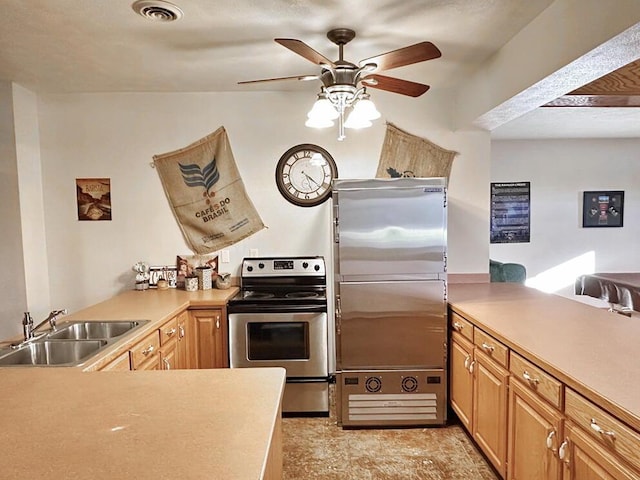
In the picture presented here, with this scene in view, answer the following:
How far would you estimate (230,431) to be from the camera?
1072 mm

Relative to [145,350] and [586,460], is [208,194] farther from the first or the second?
[586,460]

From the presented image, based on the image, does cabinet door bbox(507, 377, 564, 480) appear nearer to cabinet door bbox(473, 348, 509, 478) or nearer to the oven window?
cabinet door bbox(473, 348, 509, 478)

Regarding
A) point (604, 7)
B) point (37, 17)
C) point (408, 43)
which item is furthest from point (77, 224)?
point (604, 7)

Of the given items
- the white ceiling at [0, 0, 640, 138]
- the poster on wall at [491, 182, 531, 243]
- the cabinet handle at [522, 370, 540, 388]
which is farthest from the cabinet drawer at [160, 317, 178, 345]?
the poster on wall at [491, 182, 531, 243]

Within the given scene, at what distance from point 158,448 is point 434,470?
6.21 feet

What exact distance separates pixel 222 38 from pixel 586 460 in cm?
257

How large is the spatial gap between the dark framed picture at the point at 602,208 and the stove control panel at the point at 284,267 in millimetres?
3830

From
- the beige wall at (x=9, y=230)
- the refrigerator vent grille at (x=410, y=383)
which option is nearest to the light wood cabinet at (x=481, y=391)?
the refrigerator vent grille at (x=410, y=383)

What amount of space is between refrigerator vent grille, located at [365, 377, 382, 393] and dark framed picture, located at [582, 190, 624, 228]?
4.00 m

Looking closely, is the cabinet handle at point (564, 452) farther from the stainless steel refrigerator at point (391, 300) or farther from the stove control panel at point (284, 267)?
the stove control panel at point (284, 267)

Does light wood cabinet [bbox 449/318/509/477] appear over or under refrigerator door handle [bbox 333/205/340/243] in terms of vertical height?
under

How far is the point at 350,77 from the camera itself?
6.79ft

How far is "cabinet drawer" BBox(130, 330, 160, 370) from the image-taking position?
210 centimetres

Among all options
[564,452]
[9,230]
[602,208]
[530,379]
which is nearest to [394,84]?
[530,379]
